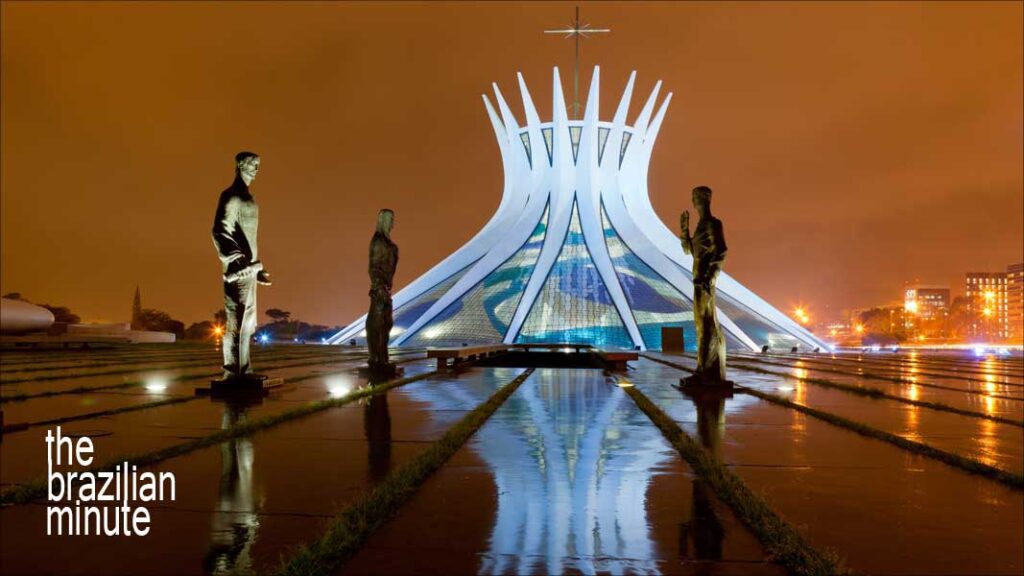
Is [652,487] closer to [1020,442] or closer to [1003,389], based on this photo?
[1020,442]

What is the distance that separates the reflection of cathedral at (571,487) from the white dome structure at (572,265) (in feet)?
101

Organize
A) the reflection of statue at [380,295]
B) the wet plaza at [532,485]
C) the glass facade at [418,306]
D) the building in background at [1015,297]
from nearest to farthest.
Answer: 1. the wet plaza at [532,485]
2. the reflection of statue at [380,295]
3. the glass facade at [418,306]
4. the building in background at [1015,297]

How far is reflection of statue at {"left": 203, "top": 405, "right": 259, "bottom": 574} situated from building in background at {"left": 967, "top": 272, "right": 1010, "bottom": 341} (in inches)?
5592

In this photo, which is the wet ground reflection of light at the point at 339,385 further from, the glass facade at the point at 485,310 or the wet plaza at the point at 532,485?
the glass facade at the point at 485,310

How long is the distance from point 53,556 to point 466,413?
418 centimetres

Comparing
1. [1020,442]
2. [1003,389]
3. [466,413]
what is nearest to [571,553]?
[466,413]

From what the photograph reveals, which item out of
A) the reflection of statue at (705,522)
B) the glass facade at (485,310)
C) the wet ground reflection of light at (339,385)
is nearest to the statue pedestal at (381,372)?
the wet ground reflection of light at (339,385)

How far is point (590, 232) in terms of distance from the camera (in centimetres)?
4294

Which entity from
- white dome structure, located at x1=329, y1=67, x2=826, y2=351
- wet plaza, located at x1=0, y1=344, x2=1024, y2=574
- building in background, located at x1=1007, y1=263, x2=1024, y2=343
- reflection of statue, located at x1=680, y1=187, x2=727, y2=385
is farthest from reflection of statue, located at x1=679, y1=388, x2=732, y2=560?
building in background, located at x1=1007, y1=263, x2=1024, y2=343

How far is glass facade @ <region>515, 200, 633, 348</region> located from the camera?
3875 cm

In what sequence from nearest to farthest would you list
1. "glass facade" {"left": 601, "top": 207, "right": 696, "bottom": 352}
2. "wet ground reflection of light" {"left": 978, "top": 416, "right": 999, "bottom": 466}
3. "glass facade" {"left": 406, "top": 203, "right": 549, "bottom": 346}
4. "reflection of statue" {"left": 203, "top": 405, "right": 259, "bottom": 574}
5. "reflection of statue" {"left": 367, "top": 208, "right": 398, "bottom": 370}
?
"reflection of statue" {"left": 203, "top": 405, "right": 259, "bottom": 574} < "wet ground reflection of light" {"left": 978, "top": 416, "right": 999, "bottom": 466} < "reflection of statue" {"left": 367, "top": 208, "right": 398, "bottom": 370} < "glass facade" {"left": 601, "top": 207, "right": 696, "bottom": 352} < "glass facade" {"left": 406, "top": 203, "right": 549, "bottom": 346}

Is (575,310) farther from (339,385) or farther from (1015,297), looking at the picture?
(1015,297)

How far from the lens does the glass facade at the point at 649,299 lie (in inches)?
1465

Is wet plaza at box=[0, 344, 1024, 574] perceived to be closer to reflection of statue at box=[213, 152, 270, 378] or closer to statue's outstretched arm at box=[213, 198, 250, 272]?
reflection of statue at box=[213, 152, 270, 378]
